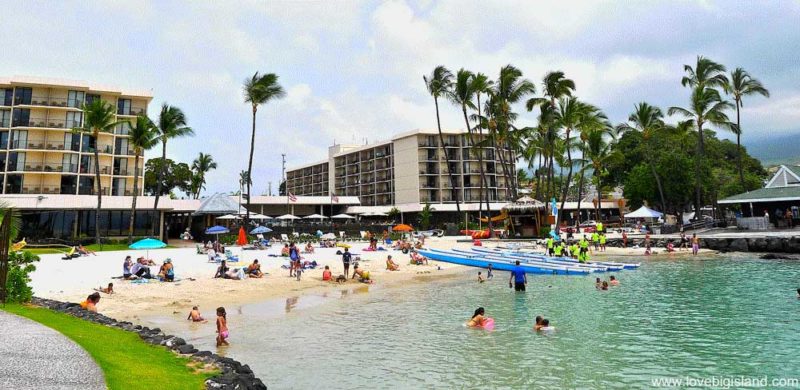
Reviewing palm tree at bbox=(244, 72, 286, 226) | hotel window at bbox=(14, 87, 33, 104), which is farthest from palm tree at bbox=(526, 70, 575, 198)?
hotel window at bbox=(14, 87, 33, 104)

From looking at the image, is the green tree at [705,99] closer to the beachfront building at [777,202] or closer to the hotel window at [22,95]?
the beachfront building at [777,202]

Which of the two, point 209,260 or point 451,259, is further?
point 451,259

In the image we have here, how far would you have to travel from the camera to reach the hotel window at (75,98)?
5259 centimetres

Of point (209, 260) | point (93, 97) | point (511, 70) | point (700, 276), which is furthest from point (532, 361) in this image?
point (93, 97)

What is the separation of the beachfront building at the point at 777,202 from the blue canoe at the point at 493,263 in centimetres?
2168

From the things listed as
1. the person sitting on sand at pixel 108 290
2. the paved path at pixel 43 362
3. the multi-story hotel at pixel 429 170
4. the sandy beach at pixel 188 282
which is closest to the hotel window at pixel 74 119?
the sandy beach at pixel 188 282

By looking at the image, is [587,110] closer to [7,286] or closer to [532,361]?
[532,361]

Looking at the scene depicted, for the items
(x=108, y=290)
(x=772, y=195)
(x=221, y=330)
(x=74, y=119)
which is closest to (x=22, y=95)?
(x=74, y=119)

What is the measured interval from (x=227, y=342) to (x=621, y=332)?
1049 cm

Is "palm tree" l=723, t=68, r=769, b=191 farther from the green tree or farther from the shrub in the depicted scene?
the shrub

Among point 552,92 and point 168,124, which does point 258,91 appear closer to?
point 168,124

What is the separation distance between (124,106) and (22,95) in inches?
378

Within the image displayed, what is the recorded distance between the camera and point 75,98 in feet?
174

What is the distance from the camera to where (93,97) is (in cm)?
5388
